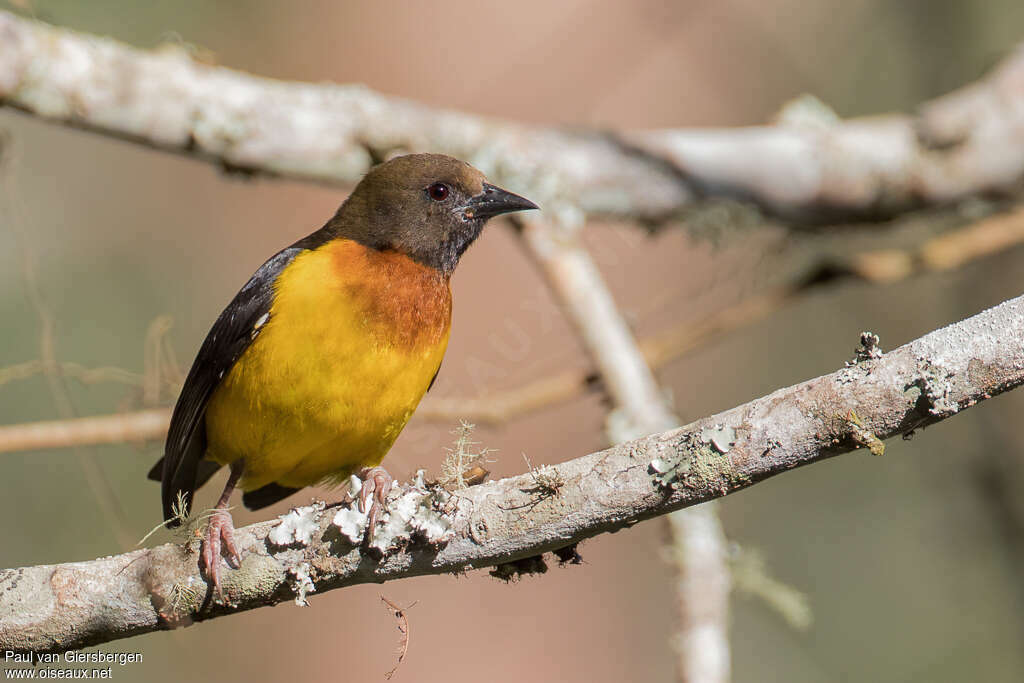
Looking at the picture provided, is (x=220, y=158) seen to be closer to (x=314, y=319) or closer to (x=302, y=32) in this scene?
(x=314, y=319)

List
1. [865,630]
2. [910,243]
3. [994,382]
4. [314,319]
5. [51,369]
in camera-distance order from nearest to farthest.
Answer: [994,382], [314,319], [51,369], [865,630], [910,243]

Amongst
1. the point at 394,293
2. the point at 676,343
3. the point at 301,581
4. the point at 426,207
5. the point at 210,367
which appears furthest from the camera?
the point at 676,343

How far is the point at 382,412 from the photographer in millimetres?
3625

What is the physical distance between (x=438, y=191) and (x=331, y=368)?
94cm

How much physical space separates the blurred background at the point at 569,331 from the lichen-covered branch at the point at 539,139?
0.93m

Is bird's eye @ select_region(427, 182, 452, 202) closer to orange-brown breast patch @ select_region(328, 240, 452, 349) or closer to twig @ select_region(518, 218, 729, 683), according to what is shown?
orange-brown breast patch @ select_region(328, 240, 452, 349)

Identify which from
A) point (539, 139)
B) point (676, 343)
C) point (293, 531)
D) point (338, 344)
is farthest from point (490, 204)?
point (293, 531)

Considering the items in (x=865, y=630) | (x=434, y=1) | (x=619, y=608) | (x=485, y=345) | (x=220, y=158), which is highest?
(x=434, y=1)

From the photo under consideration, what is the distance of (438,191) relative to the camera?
413 centimetres

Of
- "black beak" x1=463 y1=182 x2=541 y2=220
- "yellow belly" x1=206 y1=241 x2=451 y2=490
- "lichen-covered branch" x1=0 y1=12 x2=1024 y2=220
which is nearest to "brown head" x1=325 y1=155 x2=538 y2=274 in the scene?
"black beak" x1=463 y1=182 x2=541 y2=220

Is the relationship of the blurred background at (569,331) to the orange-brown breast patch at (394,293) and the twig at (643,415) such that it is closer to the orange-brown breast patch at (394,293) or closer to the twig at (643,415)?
the twig at (643,415)

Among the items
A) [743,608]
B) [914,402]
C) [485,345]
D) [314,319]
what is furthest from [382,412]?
[743,608]

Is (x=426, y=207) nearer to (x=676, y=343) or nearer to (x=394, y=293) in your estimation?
(x=394, y=293)

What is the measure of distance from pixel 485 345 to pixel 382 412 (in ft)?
13.6
